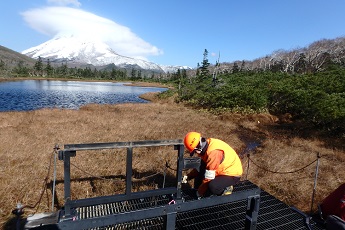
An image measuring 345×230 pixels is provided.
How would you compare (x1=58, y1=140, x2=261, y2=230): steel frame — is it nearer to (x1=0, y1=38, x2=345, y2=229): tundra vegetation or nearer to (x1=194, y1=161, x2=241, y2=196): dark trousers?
(x1=194, y1=161, x2=241, y2=196): dark trousers

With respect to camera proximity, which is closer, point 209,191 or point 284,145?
point 209,191

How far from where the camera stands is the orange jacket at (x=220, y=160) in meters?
4.70

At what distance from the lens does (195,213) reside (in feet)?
15.9

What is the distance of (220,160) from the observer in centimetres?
474

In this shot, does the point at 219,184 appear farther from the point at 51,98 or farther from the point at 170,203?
the point at 51,98

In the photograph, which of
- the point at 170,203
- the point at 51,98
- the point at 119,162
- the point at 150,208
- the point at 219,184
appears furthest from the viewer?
the point at 51,98

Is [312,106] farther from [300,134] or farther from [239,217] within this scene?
[239,217]

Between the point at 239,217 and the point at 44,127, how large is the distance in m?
11.2

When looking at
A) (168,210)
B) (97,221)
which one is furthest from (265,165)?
(97,221)

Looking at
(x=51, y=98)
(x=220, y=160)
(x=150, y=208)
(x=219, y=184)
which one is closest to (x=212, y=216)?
(x=219, y=184)

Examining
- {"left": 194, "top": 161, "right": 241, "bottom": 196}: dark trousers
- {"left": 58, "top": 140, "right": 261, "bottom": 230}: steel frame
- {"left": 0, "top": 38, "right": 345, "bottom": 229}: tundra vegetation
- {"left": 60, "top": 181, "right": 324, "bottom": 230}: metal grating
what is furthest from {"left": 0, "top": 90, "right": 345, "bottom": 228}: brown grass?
{"left": 194, "top": 161, "right": 241, "bottom": 196}: dark trousers

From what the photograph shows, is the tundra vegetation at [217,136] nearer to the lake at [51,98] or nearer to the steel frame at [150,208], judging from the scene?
the steel frame at [150,208]

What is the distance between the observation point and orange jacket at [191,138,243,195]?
4.70 meters

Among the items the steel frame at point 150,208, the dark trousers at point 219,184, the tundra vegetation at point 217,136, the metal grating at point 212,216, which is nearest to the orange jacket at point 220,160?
the dark trousers at point 219,184
